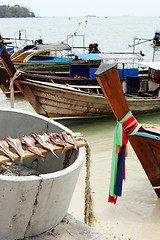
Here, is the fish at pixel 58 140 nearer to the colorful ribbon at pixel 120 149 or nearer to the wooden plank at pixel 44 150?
the wooden plank at pixel 44 150

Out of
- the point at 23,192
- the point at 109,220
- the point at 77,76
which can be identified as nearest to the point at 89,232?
the point at 23,192

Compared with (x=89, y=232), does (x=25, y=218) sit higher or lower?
higher

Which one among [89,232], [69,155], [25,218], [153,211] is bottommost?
[153,211]

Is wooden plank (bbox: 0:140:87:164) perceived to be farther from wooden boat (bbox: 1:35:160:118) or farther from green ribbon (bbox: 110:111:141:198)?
wooden boat (bbox: 1:35:160:118)

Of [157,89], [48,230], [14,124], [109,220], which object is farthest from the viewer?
[157,89]

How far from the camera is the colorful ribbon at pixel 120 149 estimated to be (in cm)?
398

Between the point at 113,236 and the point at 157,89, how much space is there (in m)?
6.90

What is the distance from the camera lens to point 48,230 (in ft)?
10.4

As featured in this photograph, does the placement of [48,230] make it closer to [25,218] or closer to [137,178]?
[25,218]

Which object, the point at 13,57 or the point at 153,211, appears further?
the point at 13,57

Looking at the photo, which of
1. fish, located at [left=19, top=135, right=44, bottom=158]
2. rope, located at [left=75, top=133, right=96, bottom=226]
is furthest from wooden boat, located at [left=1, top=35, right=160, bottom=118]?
fish, located at [left=19, top=135, right=44, bottom=158]

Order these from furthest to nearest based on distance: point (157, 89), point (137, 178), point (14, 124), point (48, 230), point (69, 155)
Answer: point (157, 89)
point (137, 178)
point (14, 124)
point (69, 155)
point (48, 230)

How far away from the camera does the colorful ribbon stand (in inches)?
157

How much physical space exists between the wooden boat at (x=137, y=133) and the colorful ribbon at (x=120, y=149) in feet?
0.53
